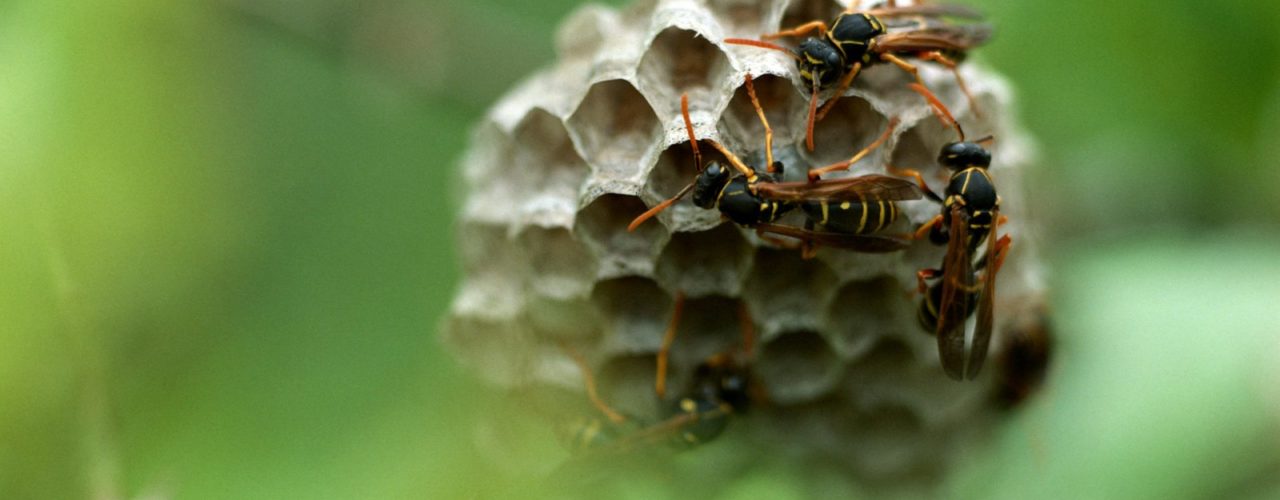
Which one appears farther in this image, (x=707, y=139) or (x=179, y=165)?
(x=179, y=165)

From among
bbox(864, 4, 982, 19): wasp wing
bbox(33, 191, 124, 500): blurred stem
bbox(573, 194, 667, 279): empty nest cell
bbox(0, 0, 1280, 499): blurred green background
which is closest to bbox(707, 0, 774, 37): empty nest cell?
bbox(864, 4, 982, 19): wasp wing

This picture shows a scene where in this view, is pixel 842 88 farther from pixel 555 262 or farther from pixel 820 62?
pixel 555 262

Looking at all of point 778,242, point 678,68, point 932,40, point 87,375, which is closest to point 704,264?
point 778,242

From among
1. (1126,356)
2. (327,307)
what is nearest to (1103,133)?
(1126,356)

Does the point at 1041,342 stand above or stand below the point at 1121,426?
above

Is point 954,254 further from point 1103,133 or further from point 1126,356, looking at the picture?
point 1103,133

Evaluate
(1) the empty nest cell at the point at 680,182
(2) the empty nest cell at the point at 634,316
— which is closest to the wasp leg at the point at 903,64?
(1) the empty nest cell at the point at 680,182

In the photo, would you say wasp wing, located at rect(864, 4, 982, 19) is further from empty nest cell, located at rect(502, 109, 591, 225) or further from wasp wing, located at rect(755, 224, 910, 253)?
empty nest cell, located at rect(502, 109, 591, 225)
